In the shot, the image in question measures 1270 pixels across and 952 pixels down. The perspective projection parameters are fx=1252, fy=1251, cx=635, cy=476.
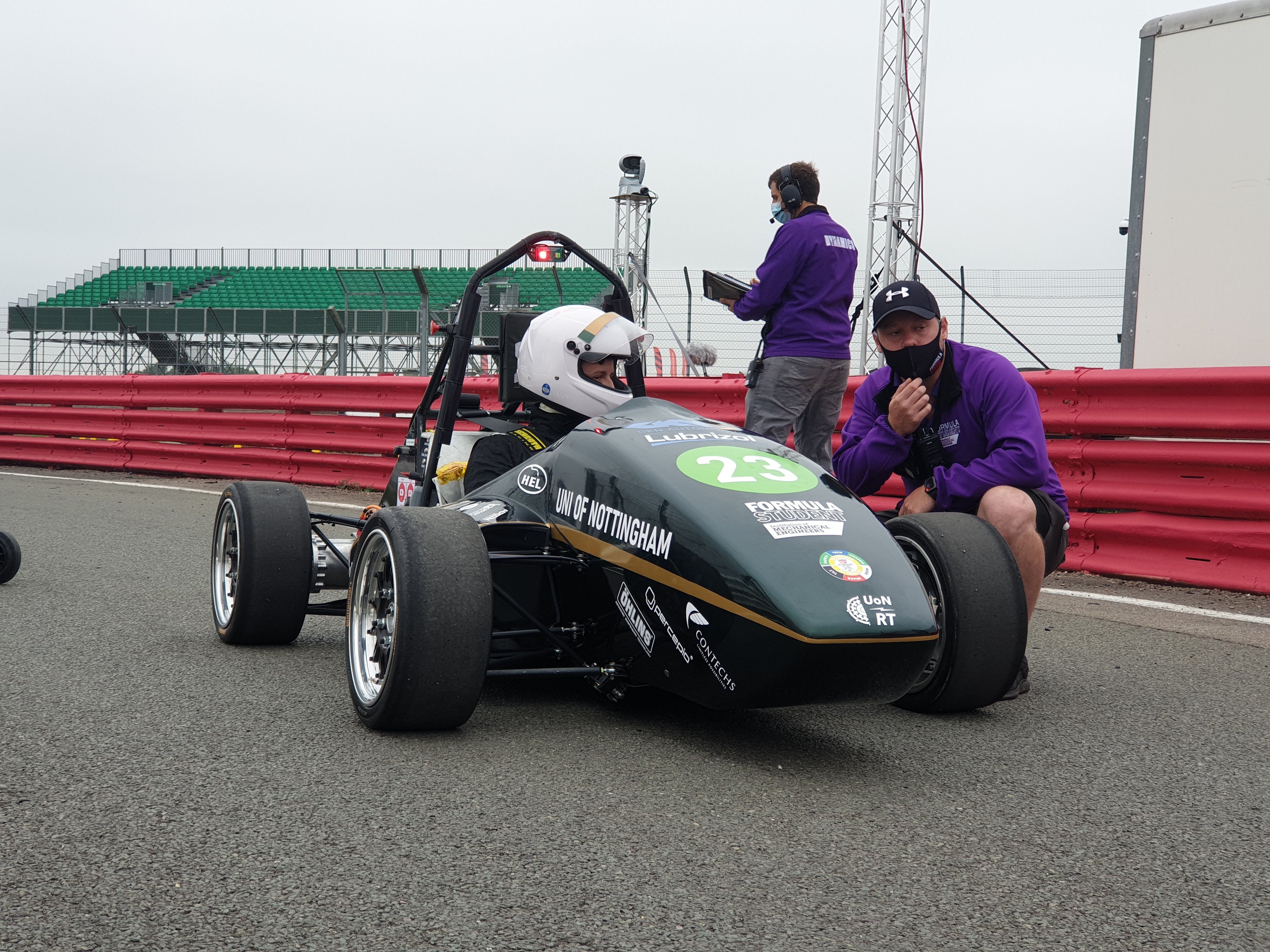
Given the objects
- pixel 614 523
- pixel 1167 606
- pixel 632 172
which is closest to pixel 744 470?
pixel 614 523

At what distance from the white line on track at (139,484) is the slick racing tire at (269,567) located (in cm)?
469

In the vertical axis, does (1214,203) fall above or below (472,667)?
above

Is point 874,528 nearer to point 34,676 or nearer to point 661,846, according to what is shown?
point 661,846

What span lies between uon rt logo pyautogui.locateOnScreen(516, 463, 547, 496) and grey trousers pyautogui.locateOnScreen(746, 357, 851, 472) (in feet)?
8.02

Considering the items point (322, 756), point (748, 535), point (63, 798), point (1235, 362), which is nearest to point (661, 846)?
point (748, 535)

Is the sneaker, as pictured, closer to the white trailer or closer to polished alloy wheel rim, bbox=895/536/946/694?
polished alloy wheel rim, bbox=895/536/946/694

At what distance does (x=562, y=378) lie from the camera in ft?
13.0

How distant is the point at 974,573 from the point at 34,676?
2618 mm

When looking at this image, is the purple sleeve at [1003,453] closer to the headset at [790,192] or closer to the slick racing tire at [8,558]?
the headset at [790,192]

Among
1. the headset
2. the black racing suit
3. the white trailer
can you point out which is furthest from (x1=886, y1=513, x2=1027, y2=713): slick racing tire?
the white trailer

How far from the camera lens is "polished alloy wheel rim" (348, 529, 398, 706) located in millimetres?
3215

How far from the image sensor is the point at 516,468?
371 centimetres

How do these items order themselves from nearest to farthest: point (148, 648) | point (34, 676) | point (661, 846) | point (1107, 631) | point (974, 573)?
point (661, 846) → point (974, 573) → point (34, 676) → point (148, 648) → point (1107, 631)

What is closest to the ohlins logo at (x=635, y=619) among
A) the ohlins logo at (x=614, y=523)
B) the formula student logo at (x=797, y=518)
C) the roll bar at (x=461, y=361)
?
the ohlins logo at (x=614, y=523)
